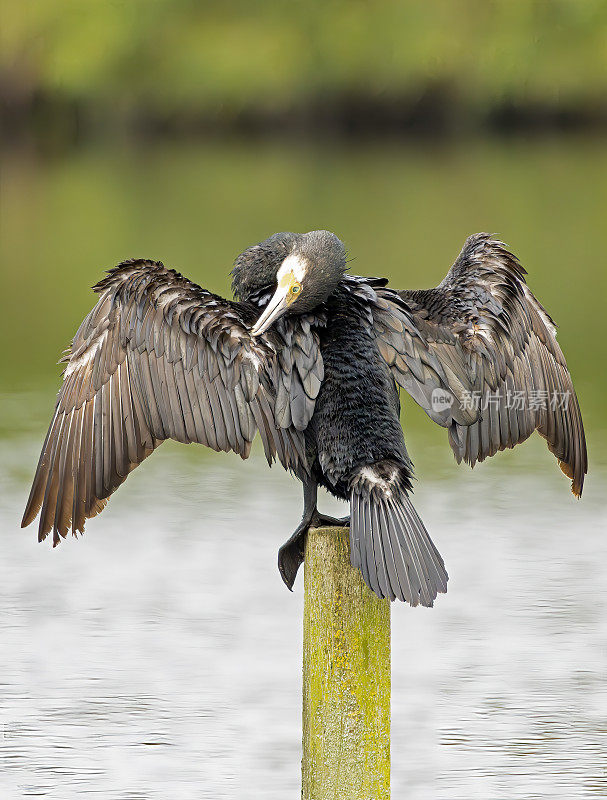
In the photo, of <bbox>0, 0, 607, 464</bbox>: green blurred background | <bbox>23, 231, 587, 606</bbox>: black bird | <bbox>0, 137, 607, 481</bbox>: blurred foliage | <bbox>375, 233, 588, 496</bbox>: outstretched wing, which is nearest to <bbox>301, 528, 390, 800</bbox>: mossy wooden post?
<bbox>23, 231, 587, 606</bbox>: black bird

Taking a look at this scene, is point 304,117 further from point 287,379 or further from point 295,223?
point 287,379

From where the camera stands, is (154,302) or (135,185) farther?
(135,185)

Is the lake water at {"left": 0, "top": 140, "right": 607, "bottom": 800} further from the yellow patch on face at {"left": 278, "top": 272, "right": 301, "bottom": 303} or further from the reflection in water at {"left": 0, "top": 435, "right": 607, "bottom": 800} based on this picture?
the yellow patch on face at {"left": 278, "top": 272, "right": 301, "bottom": 303}

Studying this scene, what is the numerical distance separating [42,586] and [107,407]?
235 centimetres

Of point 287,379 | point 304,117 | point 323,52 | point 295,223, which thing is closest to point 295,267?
point 287,379

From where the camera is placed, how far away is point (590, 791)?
511 centimetres

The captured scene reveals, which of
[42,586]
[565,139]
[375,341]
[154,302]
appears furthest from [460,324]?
[565,139]

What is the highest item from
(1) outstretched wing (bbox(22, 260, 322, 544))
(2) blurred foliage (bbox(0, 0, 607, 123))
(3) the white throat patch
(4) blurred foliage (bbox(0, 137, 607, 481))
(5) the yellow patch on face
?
(2) blurred foliage (bbox(0, 0, 607, 123))

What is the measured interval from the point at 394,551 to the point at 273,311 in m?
0.90

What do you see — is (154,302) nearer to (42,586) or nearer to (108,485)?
(108,485)

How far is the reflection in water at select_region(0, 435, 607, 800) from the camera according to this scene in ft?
17.2

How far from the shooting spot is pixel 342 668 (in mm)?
4293

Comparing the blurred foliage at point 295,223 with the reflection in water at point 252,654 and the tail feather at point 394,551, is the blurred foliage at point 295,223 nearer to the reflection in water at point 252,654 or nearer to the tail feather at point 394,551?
the reflection in water at point 252,654

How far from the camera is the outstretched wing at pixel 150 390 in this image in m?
4.69
